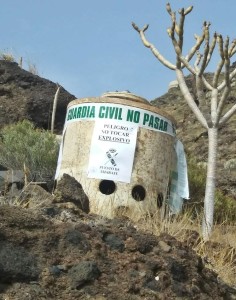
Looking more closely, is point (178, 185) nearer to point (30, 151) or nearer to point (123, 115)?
point (123, 115)

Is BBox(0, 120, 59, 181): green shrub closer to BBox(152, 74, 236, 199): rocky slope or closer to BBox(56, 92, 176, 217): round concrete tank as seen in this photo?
BBox(56, 92, 176, 217): round concrete tank

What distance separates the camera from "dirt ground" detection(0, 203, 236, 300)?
5805 mm

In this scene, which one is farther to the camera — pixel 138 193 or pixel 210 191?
pixel 138 193

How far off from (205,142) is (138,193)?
6834 millimetres

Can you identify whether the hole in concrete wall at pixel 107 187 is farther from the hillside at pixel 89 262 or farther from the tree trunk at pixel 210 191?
the hillside at pixel 89 262

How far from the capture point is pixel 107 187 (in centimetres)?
1139

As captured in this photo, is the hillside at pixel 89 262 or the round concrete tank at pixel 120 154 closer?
the hillside at pixel 89 262

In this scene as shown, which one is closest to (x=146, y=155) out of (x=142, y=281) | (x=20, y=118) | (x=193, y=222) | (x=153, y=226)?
(x=193, y=222)

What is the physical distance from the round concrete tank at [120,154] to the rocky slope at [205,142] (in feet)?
13.2

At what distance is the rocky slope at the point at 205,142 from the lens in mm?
15792

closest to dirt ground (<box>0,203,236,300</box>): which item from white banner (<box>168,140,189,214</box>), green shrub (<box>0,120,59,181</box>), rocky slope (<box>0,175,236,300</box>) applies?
rocky slope (<box>0,175,236,300</box>)

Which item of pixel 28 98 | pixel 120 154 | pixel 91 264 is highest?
pixel 28 98

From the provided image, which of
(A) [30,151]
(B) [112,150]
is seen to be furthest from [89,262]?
(A) [30,151]

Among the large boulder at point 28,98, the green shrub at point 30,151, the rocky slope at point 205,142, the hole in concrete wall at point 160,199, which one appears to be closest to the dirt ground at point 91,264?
the hole in concrete wall at point 160,199
